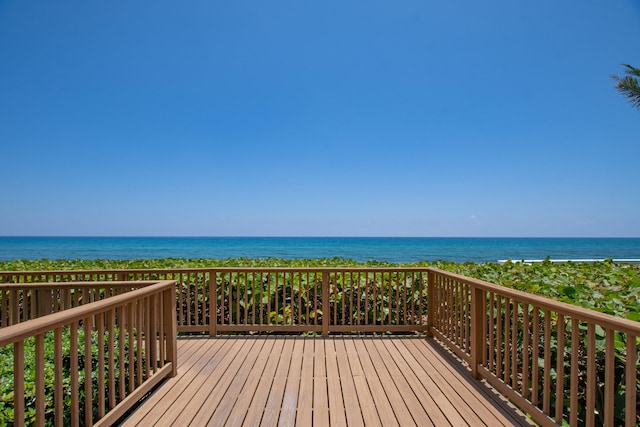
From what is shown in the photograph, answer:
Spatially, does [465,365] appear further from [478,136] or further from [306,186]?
[306,186]

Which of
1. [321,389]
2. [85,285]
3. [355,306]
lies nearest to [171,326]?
[85,285]

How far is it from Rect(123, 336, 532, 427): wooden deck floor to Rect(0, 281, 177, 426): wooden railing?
205 mm

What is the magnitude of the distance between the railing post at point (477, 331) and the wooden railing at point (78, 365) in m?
2.79

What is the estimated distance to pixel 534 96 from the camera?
880 cm

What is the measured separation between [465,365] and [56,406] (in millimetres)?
3243

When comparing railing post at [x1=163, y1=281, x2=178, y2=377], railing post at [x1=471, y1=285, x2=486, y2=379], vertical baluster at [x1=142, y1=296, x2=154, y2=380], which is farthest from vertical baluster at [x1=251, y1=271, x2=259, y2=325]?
railing post at [x1=471, y1=285, x2=486, y2=379]

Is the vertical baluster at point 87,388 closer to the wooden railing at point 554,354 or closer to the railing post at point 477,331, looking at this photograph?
the wooden railing at point 554,354

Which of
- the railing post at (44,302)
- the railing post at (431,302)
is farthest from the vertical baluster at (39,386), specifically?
the railing post at (431,302)

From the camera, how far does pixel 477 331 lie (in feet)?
8.94

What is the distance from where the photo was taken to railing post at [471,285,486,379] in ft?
8.86

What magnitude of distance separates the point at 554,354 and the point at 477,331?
58 centimetres

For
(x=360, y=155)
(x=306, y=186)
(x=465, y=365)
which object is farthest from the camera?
(x=306, y=186)

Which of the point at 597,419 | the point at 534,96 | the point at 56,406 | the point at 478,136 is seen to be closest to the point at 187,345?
the point at 56,406

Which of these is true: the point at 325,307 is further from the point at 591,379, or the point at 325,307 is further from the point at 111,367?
the point at 591,379
